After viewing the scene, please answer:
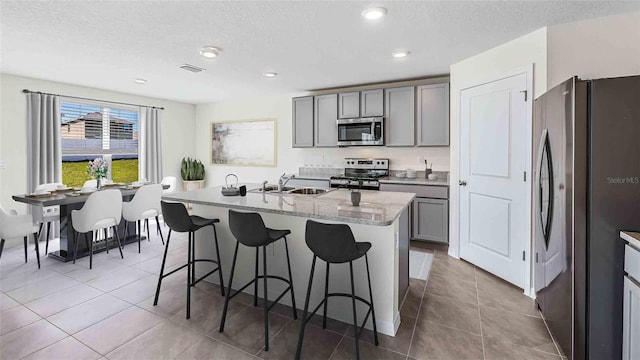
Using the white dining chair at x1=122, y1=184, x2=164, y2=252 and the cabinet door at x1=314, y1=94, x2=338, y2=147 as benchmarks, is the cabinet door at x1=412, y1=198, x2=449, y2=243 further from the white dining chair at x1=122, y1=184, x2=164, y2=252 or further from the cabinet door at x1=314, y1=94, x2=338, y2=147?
the white dining chair at x1=122, y1=184, x2=164, y2=252

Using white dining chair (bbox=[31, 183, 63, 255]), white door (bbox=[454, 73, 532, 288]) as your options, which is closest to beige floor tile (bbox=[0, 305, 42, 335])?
white dining chair (bbox=[31, 183, 63, 255])

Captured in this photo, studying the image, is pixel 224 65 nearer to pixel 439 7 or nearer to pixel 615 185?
pixel 439 7

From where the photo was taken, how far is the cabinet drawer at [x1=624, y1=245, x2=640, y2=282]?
156 centimetres

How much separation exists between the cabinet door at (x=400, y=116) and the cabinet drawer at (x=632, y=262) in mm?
3086

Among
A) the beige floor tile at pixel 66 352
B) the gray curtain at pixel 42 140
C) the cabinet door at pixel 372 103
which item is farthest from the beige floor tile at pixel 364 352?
the gray curtain at pixel 42 140

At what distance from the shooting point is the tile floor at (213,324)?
6.84ft

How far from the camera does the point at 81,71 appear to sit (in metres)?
4.16

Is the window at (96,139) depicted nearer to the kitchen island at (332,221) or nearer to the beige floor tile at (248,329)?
the kitchen island at (332,221)

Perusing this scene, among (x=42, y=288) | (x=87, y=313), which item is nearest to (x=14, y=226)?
(x=42, y=288)

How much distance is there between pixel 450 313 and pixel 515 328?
460 millimetres

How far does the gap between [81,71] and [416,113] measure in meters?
4.66

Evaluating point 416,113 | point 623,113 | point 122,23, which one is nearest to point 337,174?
point 416,113

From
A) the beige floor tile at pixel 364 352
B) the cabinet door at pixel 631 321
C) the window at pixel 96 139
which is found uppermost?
the window at pixel 96 139

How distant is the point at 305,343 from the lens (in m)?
2.18
